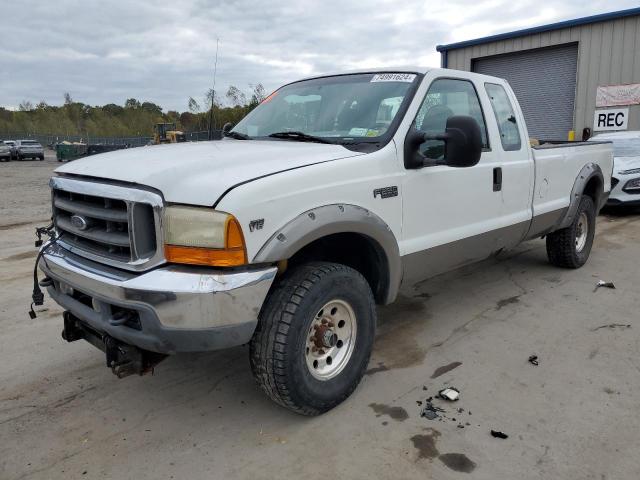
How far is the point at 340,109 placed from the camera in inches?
143

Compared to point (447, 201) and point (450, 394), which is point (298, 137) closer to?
point (447, 201)

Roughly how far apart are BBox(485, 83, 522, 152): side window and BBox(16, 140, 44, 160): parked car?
41.4 meters

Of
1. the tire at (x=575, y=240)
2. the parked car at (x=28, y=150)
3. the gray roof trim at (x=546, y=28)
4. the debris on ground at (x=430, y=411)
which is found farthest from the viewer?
the parked car at (x=28, y=150)

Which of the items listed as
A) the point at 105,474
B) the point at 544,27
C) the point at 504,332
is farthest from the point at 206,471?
the point at 544,27

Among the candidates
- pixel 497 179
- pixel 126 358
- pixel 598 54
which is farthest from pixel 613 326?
pixel 598 54

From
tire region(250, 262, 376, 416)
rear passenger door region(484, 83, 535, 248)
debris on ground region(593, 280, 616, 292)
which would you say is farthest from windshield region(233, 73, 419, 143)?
debris on ground region(593, 280, 616, 292)

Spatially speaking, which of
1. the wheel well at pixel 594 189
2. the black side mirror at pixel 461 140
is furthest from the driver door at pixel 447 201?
the wheel well at pixel 594 189

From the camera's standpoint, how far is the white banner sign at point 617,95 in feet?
41.1

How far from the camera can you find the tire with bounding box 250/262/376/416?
8.68 feet

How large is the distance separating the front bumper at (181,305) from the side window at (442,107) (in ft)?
5.32

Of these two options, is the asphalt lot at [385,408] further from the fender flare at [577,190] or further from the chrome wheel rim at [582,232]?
the chrome wheel rim at [582,232]

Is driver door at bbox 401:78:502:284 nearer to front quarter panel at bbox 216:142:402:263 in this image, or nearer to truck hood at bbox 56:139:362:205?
front quarter panel at bbox 216:142:402:263

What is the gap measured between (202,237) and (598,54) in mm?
13795

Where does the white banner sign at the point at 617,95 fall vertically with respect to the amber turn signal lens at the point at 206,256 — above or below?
above
